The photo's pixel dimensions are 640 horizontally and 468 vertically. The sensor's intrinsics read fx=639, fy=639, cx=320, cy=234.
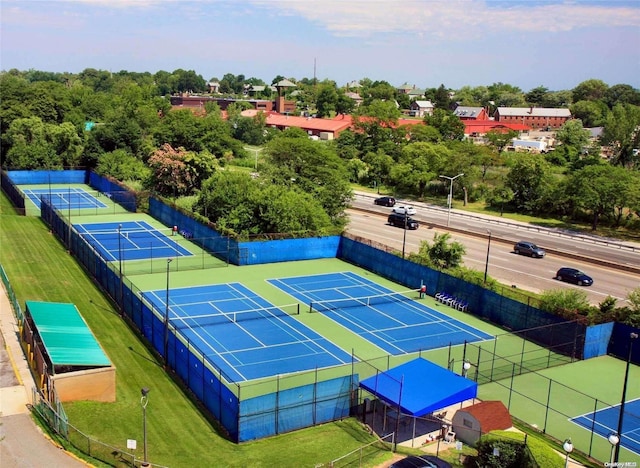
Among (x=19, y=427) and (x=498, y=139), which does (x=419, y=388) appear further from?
(x=498, y=139)

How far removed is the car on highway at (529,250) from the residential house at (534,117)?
419 feet

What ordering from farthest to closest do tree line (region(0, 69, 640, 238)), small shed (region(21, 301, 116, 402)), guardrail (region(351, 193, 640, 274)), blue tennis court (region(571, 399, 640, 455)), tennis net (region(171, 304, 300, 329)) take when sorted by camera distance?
tree line (region(0, 69, 640, 238)) < guardrail (region(351, 193, 640, 274)) < tennis net (region(171, 304, 300, 329)) < small shed (region(21, 301, 116, 402)) < blue tennis court (region(571, 399, 640, 455))

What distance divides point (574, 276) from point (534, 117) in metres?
138

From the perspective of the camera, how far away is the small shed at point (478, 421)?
920 inches

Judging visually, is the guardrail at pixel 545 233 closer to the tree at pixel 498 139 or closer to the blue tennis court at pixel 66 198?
the blue tennis court at pixel 66 198

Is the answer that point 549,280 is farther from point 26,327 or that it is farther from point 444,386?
point 26,327

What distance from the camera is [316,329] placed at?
3553 cm

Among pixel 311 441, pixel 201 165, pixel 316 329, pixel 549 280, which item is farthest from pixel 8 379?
pixel 201 165

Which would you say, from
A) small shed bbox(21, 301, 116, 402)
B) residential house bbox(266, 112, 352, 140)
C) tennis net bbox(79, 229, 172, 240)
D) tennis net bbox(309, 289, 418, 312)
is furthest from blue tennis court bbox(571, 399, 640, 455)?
residential house bbox(266, 112, 352, 140)

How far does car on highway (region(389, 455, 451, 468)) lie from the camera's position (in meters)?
20.2

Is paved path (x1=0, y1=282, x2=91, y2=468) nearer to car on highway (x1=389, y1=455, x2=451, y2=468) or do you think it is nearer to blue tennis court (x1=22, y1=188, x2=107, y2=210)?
car on highway (x1=389, y1=455, x2=451, y2=468)

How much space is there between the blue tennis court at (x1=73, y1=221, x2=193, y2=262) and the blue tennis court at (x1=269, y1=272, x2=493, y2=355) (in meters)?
11.9

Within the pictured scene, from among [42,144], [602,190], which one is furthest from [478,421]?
[42,144]

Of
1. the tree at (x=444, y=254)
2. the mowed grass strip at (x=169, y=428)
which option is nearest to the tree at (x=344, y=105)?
the tree at (x=444, y=254)
